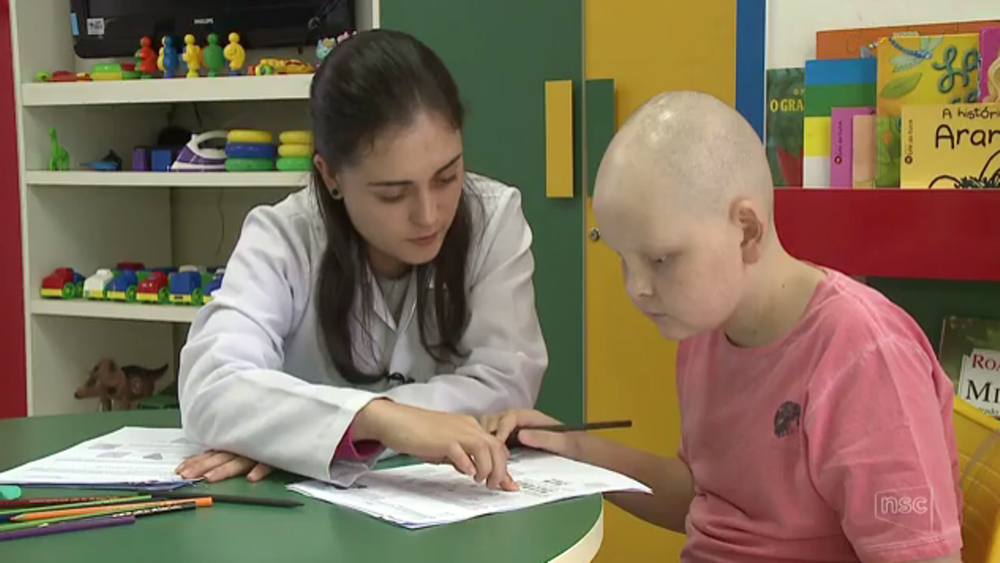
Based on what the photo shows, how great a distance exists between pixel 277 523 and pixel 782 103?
1.46m

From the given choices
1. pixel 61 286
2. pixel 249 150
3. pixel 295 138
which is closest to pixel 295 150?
pixel 295 138

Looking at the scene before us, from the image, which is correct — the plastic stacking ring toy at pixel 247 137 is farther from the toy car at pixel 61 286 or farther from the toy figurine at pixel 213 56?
the toy car at pixel 61 286

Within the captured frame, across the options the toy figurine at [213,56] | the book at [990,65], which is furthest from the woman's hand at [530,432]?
the toy figurine at [213,56]

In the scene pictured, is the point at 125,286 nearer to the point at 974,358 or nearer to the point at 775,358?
the point at 974,358

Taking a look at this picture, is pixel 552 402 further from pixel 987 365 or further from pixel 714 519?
pixel 714 519

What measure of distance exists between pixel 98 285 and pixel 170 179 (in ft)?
1.27

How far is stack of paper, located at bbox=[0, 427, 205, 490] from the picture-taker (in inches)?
43.9

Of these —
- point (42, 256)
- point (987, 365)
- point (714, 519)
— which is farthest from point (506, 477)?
point (42, 256)

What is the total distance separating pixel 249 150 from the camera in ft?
9.02

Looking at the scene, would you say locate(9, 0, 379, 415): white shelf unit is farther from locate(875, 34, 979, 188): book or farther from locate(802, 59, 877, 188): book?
locate(875, 34, 979, 188): book

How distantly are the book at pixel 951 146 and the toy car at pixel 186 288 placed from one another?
1828 millimetres

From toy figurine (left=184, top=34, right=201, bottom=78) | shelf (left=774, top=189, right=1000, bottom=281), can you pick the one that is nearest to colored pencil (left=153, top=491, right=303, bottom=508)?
shelf (left=774, top=189, right=1000, bottom=281)

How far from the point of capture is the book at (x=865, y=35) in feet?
6.13

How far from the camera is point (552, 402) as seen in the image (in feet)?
8.09
